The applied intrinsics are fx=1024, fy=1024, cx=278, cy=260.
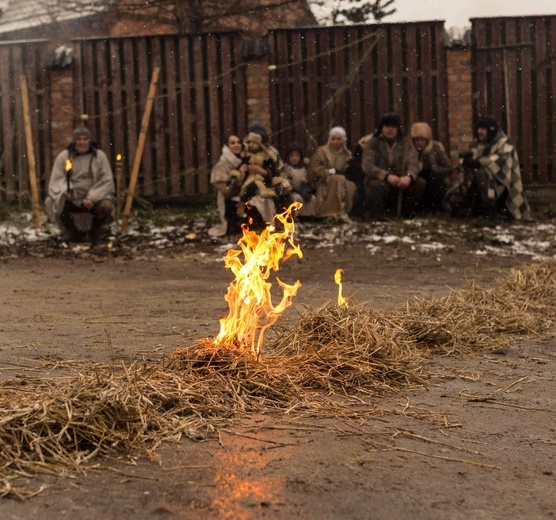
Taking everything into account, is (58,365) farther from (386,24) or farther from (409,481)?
(386,24)

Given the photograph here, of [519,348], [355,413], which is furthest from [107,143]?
[355,413]

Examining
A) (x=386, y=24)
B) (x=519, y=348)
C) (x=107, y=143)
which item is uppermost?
(x=386, y=24)

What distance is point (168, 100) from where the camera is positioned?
15719 millimetres

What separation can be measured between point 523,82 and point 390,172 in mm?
2781

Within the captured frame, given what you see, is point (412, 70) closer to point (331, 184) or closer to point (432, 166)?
point (432, 166)

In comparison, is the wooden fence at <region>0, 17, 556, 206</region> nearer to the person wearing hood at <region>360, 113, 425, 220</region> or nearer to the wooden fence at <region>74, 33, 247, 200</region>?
the wooden fence at <region>74, 33, 247, 200</region>

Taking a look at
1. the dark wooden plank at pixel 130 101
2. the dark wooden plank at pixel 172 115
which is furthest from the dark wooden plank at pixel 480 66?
the dark wooden plank at pixel 130 101

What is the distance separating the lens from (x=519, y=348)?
6168 mm

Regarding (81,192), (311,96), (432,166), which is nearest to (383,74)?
(311,96)

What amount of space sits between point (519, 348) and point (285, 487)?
3.07 m

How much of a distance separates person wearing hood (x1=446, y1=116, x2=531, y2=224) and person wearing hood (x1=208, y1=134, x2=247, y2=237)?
312cm

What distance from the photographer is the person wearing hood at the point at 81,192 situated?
42.8ft

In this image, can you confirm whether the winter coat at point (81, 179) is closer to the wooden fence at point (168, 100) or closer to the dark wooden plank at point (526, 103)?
the wooden fence at point (168, 100)

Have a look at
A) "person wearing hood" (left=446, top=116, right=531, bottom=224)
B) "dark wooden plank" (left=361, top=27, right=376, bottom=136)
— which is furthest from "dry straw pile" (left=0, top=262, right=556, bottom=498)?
"dark wooden plank" (left=361, top=27, right=376, bottom=136)
